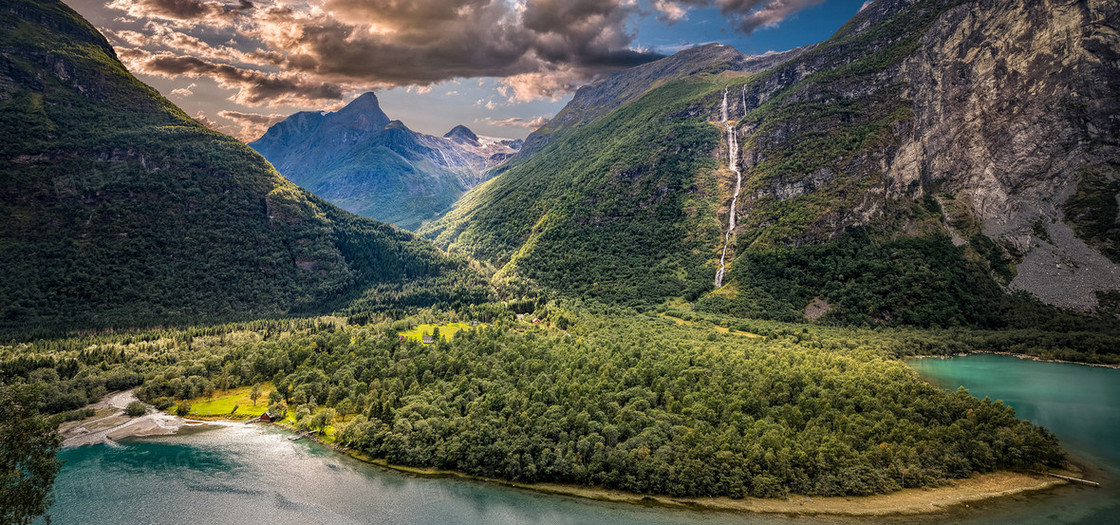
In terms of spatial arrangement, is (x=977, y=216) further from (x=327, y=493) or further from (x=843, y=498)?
(x=327, y=493)

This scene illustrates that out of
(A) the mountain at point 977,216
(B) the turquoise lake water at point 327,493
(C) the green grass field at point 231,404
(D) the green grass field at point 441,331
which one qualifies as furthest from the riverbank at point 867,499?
(A) the mountain at point 977,216

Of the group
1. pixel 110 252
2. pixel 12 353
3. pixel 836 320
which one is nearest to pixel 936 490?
pixel 836 320

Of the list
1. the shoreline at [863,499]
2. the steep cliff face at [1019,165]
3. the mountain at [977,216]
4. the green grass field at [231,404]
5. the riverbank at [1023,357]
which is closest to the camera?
the shoreline at [863,499]

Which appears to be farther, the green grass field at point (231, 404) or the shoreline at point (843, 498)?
the green grass field at point (231, 404)

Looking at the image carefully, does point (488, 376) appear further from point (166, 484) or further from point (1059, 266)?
point (1059, 266)

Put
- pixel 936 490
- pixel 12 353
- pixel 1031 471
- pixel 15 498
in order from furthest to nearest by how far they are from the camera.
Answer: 1. pixel 12 353
2. pixel 1031 471
3. pixel 936 490
4. pixel 15 498

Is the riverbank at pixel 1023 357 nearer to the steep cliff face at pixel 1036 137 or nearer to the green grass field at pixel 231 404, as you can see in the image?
the steep cliff face at pixel 1036 137

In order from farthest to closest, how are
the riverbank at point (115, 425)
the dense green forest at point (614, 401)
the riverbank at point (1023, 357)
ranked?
the riverbank at point (1023, 357)
the riverbank at point (115, 425)
the dense green forest at point (614, 401)
